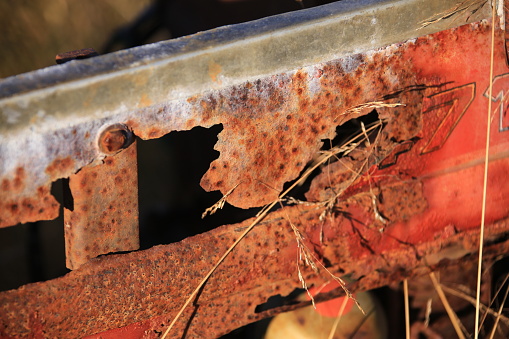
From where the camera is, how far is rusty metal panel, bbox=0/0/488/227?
5.28 feet

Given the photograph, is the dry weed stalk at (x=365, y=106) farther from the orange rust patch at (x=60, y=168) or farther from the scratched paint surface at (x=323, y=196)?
the orange rust patch at (x=60, y=168)

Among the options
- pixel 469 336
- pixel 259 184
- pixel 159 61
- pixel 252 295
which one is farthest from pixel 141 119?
pixel 469 336

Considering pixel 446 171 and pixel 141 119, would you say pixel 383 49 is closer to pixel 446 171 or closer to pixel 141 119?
pixel 446 171

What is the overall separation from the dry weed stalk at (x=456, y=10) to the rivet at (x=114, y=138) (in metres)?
1.17

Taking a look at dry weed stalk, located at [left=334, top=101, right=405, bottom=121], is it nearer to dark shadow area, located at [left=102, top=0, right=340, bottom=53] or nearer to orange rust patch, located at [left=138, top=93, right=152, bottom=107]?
orange rust patch, located at [left=138, top=93, right=152, bottom=107]

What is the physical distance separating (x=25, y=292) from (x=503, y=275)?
2.74 meters

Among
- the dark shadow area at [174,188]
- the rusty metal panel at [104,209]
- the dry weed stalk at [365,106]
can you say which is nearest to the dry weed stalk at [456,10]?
the dry weed stalk at [365,106]

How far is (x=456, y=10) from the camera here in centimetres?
211

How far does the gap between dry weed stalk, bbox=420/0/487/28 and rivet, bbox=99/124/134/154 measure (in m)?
1.17

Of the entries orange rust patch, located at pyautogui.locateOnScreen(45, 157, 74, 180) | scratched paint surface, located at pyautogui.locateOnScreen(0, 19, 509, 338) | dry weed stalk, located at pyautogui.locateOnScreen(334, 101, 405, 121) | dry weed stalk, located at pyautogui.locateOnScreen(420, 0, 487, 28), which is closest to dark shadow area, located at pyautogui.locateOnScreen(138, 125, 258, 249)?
scratched paint surface, located at pyautogui.locateOnScreen(0, 19, 509, 338)

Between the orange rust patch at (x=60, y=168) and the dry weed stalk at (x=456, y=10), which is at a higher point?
the dry weed stalk at (x=456, y=10)

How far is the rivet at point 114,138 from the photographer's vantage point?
169 centimetres

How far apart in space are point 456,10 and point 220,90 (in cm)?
100

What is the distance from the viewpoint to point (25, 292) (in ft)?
5.88
